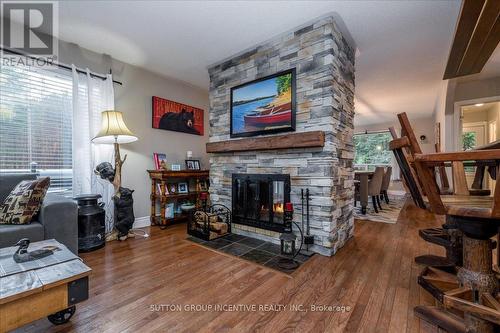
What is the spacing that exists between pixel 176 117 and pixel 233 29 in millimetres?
1855

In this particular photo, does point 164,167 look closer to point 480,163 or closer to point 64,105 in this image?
point 64,105

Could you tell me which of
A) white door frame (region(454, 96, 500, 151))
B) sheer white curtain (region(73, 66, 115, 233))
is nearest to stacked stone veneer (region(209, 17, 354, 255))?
sheer white curtain (region(73, 66, 115, 233))

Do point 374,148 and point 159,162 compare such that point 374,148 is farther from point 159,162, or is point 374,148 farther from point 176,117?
point 159,162

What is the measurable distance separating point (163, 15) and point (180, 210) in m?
2.62

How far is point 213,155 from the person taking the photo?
3.33 m

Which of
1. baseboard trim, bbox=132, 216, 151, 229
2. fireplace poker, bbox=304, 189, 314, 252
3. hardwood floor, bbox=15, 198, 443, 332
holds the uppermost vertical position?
fireplace poker, bbox=304, 189, 314, 252

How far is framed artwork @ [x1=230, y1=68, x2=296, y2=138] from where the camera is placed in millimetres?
→ 2516

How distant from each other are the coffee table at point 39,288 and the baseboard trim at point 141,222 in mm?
1958

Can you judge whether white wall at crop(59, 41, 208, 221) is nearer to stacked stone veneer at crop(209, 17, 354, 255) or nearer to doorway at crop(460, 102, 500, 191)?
stacked stone veneer at crop(209, 17, 354, 255)

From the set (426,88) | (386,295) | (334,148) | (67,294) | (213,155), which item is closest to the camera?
(67,294)

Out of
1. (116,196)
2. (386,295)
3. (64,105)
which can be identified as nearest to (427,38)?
(386,295)

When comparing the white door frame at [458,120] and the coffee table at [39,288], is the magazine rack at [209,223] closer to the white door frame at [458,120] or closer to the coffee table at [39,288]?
the coffee table at [39,288]

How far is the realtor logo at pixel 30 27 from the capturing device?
2.19 metres

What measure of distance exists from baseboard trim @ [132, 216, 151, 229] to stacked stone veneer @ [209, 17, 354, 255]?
57.6 inches
